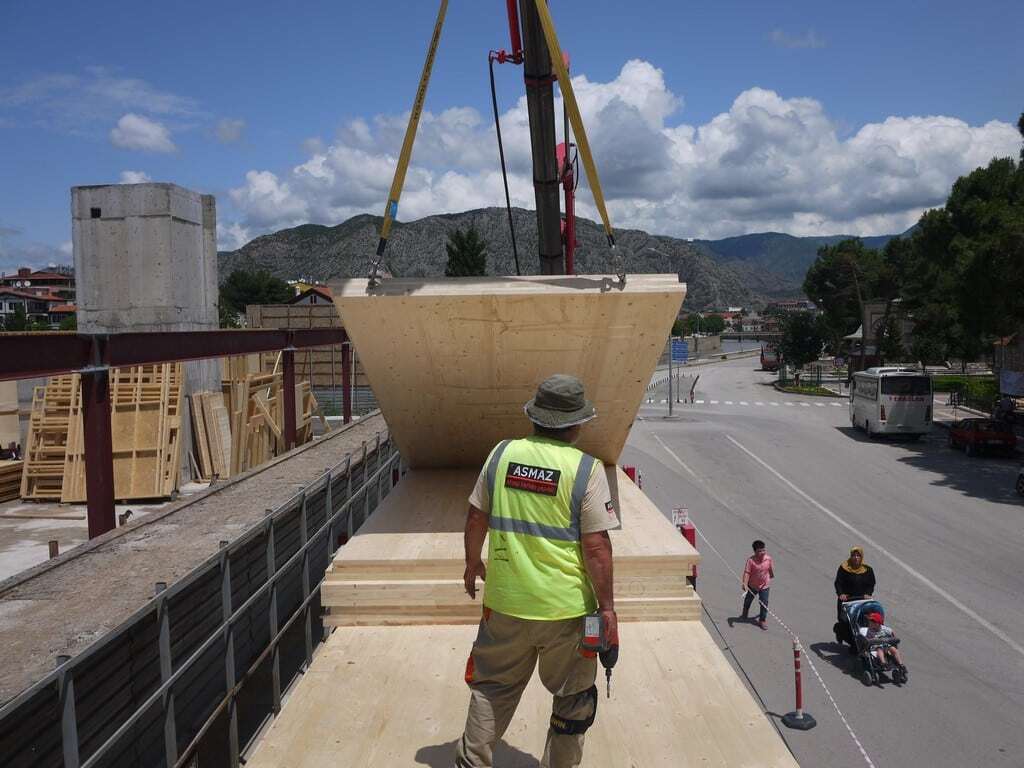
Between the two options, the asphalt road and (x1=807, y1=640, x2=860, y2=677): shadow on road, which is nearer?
the asphalt road

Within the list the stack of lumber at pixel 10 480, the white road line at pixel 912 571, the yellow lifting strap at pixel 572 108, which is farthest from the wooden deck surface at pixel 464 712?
the stack of lumber at pixel 10 480

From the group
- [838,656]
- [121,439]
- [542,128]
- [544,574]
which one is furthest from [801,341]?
[544,574]

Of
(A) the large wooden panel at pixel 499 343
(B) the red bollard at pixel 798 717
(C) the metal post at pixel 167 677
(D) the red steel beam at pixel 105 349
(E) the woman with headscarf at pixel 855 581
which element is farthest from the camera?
(E) the woman with headscarf at pixel 855 581

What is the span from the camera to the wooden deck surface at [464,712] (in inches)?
152

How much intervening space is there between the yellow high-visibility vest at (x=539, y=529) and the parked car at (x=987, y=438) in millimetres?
25936

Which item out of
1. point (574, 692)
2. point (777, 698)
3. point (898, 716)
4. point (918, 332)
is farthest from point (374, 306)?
point (918, 332)

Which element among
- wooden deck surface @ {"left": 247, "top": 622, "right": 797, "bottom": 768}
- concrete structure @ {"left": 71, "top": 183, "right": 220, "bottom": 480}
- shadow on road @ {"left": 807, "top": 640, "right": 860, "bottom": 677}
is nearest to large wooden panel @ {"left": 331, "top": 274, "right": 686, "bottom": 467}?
wooden deck surface @ {"left": 247, "top": 622, "right": 797, "bottom": 768}

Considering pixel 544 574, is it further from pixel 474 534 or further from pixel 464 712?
pixel 464 712

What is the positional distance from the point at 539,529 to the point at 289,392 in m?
13.9

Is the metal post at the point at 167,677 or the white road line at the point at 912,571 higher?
the metal post at the point at 167,677

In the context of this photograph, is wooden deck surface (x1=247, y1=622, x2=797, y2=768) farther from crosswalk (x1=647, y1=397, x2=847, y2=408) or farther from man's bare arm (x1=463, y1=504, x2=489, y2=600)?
crosswalk (x1=647, y1=397, x2=847, y2=408)

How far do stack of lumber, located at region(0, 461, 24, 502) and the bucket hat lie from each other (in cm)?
1491

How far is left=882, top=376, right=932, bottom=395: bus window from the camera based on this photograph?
1082 inches

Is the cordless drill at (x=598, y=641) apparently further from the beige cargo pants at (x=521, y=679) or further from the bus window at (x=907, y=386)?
the bus window at (x=907, y=386)
